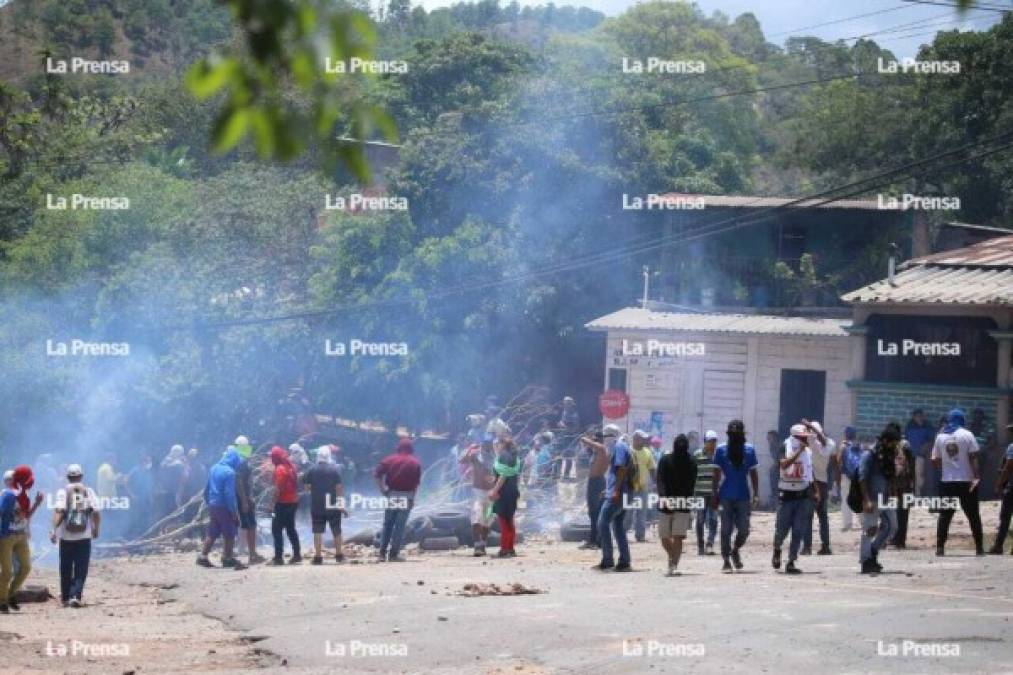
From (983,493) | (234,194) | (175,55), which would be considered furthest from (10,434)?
(175,55)

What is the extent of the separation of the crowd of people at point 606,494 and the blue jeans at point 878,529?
2cm

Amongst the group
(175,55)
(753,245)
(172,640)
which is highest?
(175,55)

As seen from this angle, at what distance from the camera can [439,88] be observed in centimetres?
5616

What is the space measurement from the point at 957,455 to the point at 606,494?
4.18m

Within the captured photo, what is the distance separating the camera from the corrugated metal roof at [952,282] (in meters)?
28.8

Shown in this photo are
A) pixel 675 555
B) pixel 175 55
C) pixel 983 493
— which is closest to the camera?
pixel 675 555

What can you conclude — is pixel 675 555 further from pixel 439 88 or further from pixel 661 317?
pixel 439 88

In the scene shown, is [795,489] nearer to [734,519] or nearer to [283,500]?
[734,519]

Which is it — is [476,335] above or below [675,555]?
above

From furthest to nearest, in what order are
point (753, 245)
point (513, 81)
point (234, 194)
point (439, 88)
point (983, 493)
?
point (439, 88) < point (513, 81) < point (234, 194) < point (753, 245) < point (983, 493)

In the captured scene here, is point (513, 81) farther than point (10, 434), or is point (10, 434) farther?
point (513, 81)

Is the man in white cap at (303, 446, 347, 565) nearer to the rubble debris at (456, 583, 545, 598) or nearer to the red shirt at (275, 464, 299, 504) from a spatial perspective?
the red shirt at (275, 464, 299, 504)

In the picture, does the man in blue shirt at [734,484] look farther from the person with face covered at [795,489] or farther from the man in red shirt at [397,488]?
the man in red shirt at [397,488]

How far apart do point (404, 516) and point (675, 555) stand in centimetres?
483
